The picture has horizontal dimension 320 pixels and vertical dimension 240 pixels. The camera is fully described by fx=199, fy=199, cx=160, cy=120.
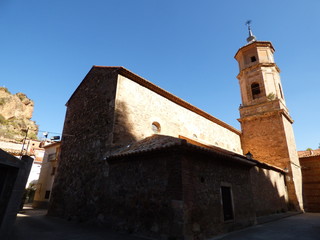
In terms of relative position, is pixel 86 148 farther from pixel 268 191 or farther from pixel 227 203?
pixel 268 191

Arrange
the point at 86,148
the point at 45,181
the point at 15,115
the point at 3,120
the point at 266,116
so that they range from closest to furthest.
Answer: the point at 86,148 < the point at 266,116 < the point at 45,181 < the point at 3,120 < the point at 15,115

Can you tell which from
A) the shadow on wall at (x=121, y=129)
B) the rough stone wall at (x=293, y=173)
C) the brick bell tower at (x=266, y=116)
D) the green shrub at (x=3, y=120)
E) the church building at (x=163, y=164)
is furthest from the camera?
the green shrub at (x=3, y=120)

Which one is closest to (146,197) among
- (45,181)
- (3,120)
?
(45,181)

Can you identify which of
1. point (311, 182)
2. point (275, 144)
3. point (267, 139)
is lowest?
point (311, 182)

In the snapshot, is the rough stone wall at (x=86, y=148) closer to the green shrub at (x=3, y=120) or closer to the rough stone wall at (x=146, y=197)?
the rough stone wall at (x=146, y=197)

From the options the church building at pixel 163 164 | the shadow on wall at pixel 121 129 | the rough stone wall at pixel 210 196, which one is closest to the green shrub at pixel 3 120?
the church building at pixel 163 164

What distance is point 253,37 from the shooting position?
19234 mm

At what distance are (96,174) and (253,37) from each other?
1893cm

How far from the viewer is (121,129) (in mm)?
8930

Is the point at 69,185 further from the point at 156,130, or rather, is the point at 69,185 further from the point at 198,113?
the point at 198,113

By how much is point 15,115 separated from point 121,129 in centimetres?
4784

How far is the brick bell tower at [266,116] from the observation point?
14720 millimetres

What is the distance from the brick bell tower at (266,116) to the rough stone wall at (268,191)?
3.97 feet

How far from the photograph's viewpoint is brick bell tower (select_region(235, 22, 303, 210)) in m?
14.7
